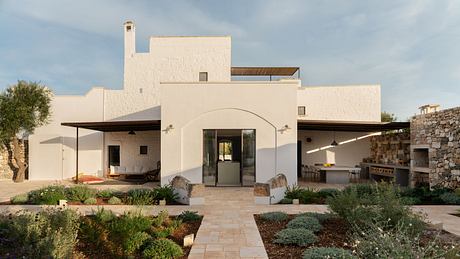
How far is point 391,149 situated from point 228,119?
8828mm

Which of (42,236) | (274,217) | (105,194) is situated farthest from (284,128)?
(42,236)

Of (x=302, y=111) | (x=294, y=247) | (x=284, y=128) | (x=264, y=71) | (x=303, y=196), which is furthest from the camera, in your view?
(x=264, y=71)

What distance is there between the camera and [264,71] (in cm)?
1830

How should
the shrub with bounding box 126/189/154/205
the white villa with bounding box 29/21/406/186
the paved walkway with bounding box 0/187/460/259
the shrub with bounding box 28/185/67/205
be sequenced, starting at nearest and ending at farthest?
the paved walkway with bounding box 0/187/460/259 < the shrub with bounding box 126/189/154/205 < the shrub with bounding box 28/185/67/205 < the white villa with bounding box 29/21/406/186

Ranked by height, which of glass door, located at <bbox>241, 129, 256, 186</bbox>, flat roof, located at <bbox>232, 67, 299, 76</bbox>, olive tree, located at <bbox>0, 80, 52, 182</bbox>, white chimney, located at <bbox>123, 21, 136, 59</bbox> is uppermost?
white chimney, located at <bbox>123, 21, 136, 59</bbox>

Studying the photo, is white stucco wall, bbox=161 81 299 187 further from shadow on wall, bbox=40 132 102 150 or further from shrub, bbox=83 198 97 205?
A: shadow on wall, bbox=40 132 102 150

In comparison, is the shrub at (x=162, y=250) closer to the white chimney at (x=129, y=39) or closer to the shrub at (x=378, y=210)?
the shrub at (x=378, y=210)

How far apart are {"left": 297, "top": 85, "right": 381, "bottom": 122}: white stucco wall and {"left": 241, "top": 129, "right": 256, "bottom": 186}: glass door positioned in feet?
19.2

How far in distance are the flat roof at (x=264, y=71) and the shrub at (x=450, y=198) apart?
11003 mm

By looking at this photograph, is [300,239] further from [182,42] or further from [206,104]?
[182,42]

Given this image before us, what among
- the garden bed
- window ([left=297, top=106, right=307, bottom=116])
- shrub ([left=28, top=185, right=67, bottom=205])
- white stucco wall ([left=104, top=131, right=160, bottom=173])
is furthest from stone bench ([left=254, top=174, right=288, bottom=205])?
white stucco wall ([left=104, top=131, right=160, bottom=173])

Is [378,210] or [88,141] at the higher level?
[88,141]

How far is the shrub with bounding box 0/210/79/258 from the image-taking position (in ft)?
10.7

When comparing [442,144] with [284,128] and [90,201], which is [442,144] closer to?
[284,128]
